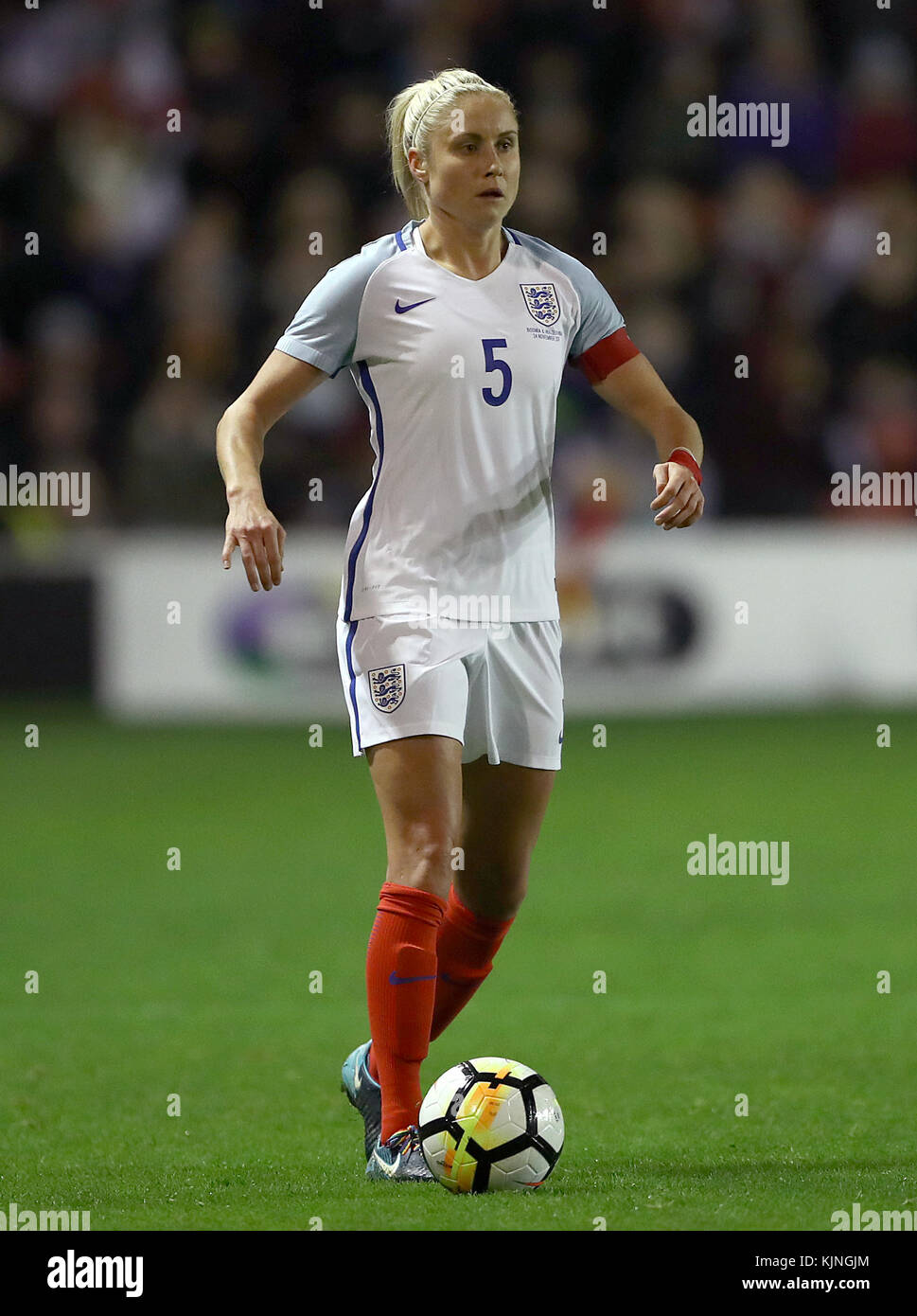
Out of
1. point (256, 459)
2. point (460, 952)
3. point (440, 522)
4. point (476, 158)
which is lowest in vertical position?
point (460, 952)

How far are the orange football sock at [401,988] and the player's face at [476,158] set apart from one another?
1.51 meters

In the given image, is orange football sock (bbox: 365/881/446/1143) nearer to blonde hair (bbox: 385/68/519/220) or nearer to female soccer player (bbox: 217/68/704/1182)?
female soccer player (bbox: 217/68/704/1182)

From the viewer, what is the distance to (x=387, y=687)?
443 cm

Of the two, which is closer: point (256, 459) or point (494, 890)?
point (256, 459)

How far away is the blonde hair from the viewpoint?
4500mm

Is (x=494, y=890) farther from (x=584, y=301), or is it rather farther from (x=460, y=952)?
(x=584, y=301)

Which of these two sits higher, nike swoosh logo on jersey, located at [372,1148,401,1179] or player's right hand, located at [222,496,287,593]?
player's right hand, located at [222,496,287,593]

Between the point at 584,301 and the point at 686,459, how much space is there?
463mm

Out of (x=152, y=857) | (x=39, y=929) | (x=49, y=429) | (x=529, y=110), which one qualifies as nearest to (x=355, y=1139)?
(x=39, y=929)

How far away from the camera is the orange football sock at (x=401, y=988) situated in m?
4.35

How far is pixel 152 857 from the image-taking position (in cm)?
914

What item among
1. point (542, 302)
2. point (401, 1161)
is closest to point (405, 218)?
point (542, 302)

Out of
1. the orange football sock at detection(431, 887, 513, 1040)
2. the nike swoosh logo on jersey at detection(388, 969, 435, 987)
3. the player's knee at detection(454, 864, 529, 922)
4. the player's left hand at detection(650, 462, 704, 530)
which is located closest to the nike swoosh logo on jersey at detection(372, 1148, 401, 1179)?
the nike swoosh logo on jersey at detection(388, 969, 435, 987)
